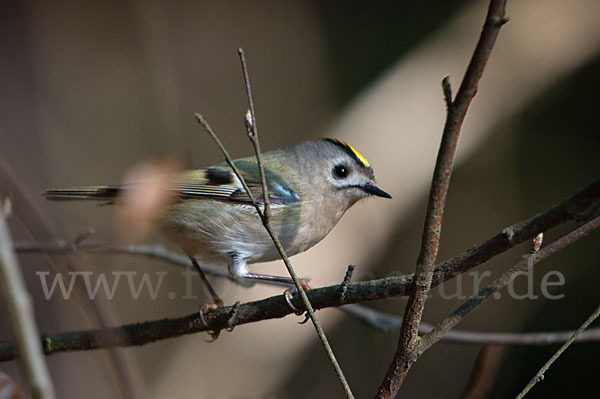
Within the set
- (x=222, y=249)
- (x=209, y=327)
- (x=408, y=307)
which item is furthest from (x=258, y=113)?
(x=408, y=307)

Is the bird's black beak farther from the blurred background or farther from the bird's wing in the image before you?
the blurred background

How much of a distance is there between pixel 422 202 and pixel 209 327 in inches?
62.7

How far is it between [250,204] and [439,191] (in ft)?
4.14

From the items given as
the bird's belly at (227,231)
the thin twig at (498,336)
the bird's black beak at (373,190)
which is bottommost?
the thin twig at (498,336)

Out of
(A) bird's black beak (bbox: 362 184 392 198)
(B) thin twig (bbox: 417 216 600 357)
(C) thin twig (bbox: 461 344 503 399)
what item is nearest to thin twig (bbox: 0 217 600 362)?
(B) thin twig (bbox: 417 216 600 357)

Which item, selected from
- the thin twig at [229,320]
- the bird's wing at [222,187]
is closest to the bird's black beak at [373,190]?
the bird's wing at [222,187]

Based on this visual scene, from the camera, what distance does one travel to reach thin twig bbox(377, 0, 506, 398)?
74 centimetres

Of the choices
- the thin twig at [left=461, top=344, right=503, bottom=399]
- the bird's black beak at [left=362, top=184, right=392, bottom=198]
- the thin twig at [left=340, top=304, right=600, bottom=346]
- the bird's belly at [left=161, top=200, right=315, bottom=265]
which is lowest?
the thin twig at [left=340, top=304, right=600, bottom=346]

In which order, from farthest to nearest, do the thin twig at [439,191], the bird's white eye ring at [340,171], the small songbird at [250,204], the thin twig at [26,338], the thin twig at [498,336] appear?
the bird's white eye ring at [340,171], the small songbird at [250,204], the thin twig at [498,336], the thin twig at [439,191], the thin twig at [26,338]

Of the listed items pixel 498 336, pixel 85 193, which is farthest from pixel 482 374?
pixel 85 193

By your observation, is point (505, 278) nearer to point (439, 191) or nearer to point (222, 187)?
point (439, 191)

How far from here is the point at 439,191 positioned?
2.73 feet

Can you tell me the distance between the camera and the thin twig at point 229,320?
112 cm

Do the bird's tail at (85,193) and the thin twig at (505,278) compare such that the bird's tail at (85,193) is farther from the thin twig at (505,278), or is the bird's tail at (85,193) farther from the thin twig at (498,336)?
the thin twig at (505,278)
